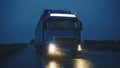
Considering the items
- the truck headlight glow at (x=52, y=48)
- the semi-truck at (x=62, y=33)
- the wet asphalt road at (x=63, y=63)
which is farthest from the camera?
the semi-truck at (x=62, y=33)

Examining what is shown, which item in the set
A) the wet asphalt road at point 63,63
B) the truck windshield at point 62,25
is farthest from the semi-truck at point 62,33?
the wet asphalt road at point 63,63

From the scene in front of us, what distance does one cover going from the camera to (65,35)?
2166cm

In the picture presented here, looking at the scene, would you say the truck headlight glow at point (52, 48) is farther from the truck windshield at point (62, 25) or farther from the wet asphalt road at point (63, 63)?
the truck windshield at point (62, 25)

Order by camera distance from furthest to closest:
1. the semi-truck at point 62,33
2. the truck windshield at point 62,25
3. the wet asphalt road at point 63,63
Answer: the truck windshield at point 62,25 < the semi-truck at point 62,33 < the wet asphalt road at point 63,63

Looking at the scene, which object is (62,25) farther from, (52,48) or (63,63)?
(63,63)

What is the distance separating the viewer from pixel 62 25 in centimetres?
2180

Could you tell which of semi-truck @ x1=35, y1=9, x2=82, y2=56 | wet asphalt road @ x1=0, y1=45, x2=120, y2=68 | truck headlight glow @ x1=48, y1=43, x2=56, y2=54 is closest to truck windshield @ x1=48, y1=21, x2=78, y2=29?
semi-truck @ x1=35, y1=9, x2=82, y2=56

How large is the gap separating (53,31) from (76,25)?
190cm

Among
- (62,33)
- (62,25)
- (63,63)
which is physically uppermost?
(62,25)

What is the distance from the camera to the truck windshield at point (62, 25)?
71.3 ft

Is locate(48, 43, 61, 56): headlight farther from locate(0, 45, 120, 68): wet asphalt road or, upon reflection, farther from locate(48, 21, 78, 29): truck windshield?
locate(48, 21, 78, 29): truck windshield

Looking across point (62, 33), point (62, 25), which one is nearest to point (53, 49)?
point (62, 33)

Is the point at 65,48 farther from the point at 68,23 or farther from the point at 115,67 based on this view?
the point at 115,67

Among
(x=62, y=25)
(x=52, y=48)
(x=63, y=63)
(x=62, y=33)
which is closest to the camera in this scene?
(x=63, y=63)
